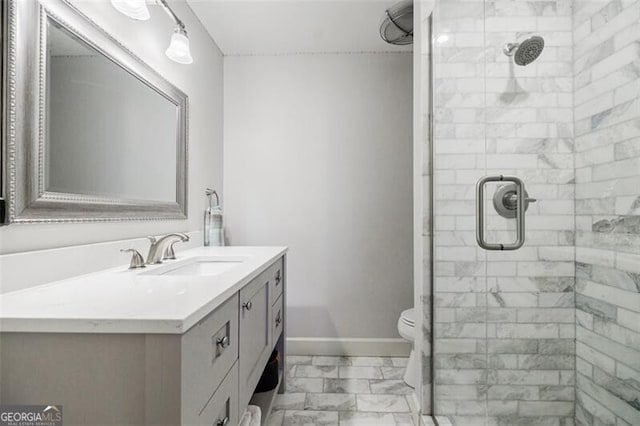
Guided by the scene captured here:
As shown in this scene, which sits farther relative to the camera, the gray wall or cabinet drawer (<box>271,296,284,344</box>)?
the gray wall

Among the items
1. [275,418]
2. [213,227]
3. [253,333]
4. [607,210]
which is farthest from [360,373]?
[607,210]

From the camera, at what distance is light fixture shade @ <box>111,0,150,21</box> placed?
1.14 m

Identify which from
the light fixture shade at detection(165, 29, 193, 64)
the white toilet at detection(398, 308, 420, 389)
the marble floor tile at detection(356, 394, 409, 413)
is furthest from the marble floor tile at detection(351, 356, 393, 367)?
the light fixture shade at detection(165, 29, 193, 64)

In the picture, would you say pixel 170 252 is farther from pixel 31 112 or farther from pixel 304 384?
pixel 304 384

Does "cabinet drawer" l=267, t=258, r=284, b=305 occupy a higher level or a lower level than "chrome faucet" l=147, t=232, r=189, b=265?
lower

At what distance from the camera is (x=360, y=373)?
212 centimetres

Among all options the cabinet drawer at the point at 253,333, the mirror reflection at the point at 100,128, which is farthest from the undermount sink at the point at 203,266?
the mirror reflection at the point at 100,128

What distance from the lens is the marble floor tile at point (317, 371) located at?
2084 millimetres

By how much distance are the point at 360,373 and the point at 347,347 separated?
28 centimetres

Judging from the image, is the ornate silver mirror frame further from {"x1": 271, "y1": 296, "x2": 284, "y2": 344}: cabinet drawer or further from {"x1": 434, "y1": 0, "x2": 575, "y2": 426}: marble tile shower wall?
{"x1": 434, "y1": 0, "x2": 575, "y2": 426}: marble tile shower wall

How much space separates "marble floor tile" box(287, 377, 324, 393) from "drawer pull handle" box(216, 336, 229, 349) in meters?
1.25

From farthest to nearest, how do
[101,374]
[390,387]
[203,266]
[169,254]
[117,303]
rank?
[390,387], [203,266], [169,254], [117,303], [101,374]

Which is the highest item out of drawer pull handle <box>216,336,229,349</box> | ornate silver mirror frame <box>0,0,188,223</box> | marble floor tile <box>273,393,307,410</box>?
ornate silver mirror frame <box>0,0,188,223</box>

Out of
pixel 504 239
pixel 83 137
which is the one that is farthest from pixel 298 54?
pixel 504 239
